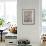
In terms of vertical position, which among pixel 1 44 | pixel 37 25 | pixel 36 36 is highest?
pixel 37 25

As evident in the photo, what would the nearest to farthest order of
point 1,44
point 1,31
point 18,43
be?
1. point 18,43
2. point 1,44
3. point 1,31

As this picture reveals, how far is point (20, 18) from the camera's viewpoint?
5469mm

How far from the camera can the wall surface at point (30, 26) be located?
541 cm

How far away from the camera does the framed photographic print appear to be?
5.45 m

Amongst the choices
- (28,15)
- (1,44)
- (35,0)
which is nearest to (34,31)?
(28,15)

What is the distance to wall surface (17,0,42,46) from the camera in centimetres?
541

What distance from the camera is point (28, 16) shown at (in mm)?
5484

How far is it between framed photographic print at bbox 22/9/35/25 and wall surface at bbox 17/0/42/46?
11 cm

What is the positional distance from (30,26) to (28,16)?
395 mm

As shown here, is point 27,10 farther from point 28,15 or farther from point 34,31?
point 34,31

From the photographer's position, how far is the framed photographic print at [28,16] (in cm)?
545

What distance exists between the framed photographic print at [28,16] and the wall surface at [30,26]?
11cm

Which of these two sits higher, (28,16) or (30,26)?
(28,16)

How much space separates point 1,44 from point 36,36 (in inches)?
76.8
